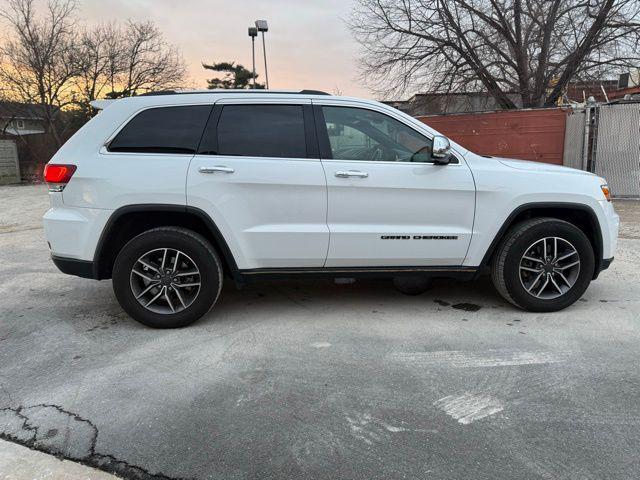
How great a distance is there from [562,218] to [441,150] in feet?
4.77

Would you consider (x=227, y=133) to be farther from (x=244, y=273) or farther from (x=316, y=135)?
(x=244, y=273)

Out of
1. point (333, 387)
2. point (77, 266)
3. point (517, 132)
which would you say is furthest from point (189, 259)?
point (517, 132)

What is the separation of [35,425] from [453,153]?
3.55 m

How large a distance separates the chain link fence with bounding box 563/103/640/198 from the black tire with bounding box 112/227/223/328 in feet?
34.5

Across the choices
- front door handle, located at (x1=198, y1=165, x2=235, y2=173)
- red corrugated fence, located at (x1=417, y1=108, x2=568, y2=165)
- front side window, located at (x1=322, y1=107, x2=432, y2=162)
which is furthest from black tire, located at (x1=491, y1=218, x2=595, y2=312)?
red corrugated fence, located at (x1=417, y1=108, x2=568, y2=165)

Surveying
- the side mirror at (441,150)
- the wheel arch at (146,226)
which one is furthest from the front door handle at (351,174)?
the wheel arch at (146,226)

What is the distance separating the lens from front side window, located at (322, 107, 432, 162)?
402 centimetres

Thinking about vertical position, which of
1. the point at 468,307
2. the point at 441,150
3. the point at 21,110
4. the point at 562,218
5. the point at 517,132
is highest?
the point at 21,110

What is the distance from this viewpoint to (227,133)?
3.96m

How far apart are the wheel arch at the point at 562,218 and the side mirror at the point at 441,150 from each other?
0.77 m

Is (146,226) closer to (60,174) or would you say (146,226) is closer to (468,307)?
(60,174)

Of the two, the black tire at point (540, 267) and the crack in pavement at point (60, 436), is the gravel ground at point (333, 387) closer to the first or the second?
the crack in pavement at point (60, 436)

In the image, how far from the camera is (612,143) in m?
11.2

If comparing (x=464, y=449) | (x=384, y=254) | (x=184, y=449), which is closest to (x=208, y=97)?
(x=384, y=254)
